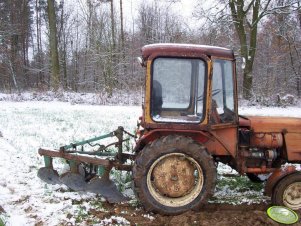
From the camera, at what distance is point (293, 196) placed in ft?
16.2

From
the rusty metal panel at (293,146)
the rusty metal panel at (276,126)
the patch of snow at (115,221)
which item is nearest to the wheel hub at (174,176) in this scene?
the patch of snow at (115,221)

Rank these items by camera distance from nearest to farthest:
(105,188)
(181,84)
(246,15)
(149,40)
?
(181,84)
(105,188)
(246,15)
(149,40)

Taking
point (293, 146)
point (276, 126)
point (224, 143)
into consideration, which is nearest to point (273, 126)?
point (276, 126)

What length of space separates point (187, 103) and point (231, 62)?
2.69 ft

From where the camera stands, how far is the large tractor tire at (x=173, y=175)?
4.63 meters

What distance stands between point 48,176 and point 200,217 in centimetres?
238

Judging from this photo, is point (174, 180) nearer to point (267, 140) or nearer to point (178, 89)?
point (178, 89)

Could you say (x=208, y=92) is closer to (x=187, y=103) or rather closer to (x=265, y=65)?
(x=187, y=103)

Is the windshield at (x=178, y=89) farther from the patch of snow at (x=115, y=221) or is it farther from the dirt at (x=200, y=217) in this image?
the patch of snow at (x=115, y=221)

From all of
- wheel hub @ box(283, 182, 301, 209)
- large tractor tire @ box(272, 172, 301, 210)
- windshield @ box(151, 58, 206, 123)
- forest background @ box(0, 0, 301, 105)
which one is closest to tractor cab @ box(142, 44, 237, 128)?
windshield @ box(151, 58, 206, 123)

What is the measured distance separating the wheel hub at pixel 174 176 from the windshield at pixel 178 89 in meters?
0.53

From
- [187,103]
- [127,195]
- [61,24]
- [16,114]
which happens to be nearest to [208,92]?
[187,103]

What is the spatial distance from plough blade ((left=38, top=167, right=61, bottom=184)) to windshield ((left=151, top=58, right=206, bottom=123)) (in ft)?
6.34

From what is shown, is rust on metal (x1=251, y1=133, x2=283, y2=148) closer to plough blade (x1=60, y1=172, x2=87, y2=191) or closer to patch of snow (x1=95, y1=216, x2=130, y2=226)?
patch of snow (x1=95, y1=216, x2=130, y2=226)
